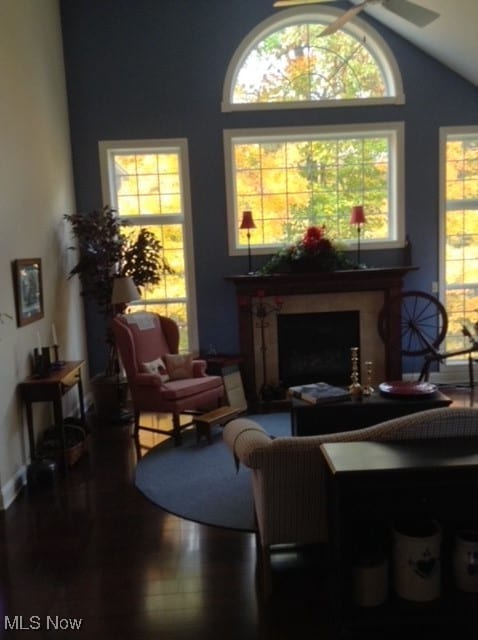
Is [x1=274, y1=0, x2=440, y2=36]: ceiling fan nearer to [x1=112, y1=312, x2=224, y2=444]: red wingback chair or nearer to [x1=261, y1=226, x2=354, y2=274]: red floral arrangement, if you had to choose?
[x1=261, y1=226, x2=354, y2=274]: red floral arrangement

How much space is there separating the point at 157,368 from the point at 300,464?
280 cm

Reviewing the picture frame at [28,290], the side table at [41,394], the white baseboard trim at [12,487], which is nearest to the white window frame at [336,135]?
the picture frame at [28,290]

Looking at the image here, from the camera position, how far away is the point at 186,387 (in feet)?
15.1

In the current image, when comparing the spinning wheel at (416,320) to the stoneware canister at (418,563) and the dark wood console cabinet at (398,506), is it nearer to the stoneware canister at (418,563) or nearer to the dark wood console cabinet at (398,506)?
the dark wood console cabinet at (398,506)

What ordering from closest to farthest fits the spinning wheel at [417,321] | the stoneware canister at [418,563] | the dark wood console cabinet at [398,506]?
the dark wood console cabinet at [398,506]
the stoneware canister at [418,563]
the spinning wheel at [417,321]

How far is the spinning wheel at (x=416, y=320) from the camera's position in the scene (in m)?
5.68

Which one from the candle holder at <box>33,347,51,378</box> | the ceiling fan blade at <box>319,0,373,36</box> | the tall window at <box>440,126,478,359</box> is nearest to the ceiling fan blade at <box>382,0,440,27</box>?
the ceiling fan blade at <box>319,0,373,36</box>

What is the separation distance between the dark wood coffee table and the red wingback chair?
3.91ft

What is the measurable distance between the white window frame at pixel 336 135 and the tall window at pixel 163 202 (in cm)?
48

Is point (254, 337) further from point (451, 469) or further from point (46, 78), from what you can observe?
point (451, 469)

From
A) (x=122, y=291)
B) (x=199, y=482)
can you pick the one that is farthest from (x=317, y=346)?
(x=199, y=482)

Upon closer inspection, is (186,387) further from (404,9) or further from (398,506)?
(404,9)

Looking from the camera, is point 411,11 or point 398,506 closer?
point 398,506

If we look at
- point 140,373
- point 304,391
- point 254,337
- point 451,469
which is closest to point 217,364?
point 254,337
